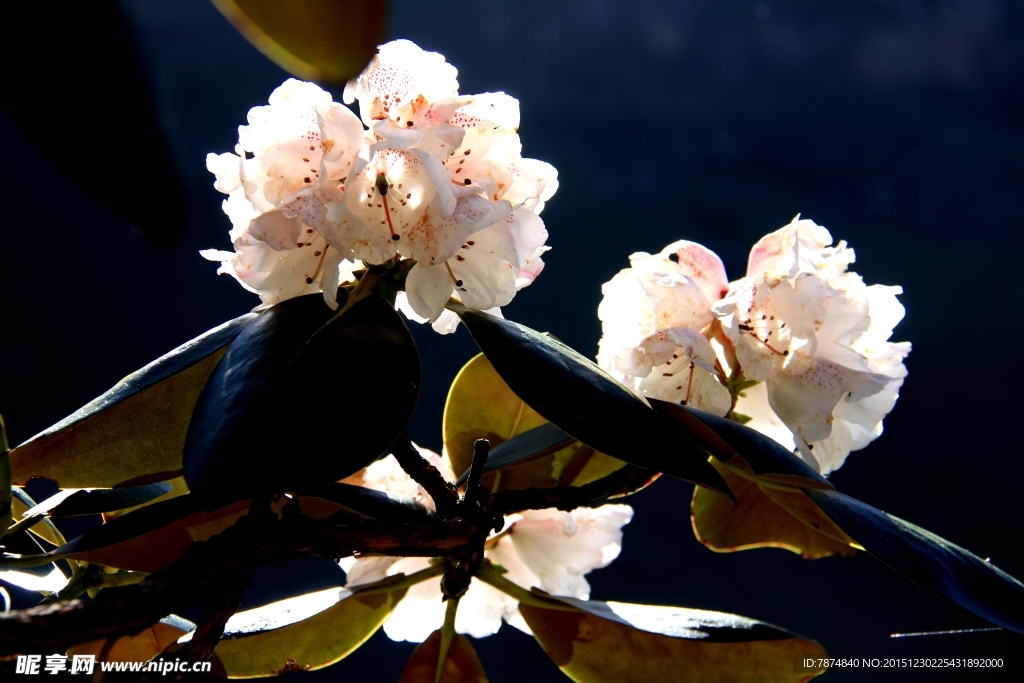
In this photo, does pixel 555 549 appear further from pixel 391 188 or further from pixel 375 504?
pixel 391 188

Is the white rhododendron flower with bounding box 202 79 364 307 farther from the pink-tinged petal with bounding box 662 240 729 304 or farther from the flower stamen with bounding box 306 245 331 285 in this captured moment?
the pink-tinged petal with bounding box 662 240 729 304

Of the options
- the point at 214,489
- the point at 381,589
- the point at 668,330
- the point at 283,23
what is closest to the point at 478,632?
the point at 381,589

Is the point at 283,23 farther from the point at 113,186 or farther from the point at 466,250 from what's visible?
the point at 466,250

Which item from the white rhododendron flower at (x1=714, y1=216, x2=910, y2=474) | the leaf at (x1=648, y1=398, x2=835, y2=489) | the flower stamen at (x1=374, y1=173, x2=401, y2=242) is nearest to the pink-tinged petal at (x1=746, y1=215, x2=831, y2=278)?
the white rhododendron flower at (x1=714, y1=216, x2=910, y2=474)

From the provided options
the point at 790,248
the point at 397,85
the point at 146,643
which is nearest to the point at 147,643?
the point at 146,643

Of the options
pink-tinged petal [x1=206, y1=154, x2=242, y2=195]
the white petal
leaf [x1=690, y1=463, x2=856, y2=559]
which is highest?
pink-tinged petal [x1=206, y1=154, x2=242, y2=195]

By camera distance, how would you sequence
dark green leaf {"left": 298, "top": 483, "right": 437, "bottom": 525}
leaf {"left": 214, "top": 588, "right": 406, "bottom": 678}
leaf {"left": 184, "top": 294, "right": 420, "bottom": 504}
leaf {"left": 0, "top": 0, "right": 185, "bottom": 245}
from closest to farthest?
leaf {"left": 0, "top": 0, "right": 185, "bottom": 245} → leaf {"left": 184, "top": 294, "right": 420, "bottom": 504} → dark green leaf {"left": 298, "top": 483, "right": 437, "bottom": 525} → leaf {"left": 214, "top": 588, "right": 406, "bottom": 678}
